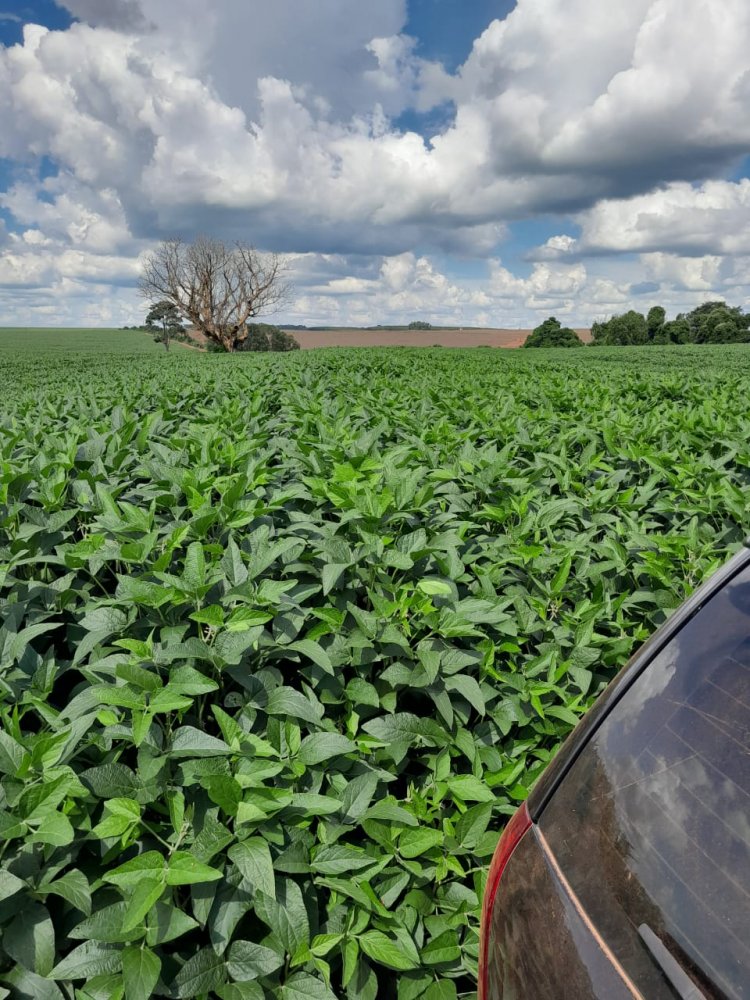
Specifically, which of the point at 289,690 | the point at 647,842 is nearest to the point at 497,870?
the point at 647,842

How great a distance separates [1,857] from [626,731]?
146 centimetres

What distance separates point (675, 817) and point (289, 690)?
1.15 meters

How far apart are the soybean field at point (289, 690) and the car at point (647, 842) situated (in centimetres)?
59

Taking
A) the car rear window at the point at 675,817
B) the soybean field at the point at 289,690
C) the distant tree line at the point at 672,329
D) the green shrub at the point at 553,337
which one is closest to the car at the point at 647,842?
the car rear window at the point at 675,817

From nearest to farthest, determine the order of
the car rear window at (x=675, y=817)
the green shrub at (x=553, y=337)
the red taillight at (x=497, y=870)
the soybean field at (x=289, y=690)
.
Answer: the car rear window at (x=675, y=817) < the red taillight at (x=497, y=870) < the soybean field at (x=289, y=690) < the green shrub at (x=553, y=337)

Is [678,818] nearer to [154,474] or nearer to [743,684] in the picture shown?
[743,684]

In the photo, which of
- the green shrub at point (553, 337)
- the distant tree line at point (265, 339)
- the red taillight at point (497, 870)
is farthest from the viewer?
the distant tree line at point (265, 339)

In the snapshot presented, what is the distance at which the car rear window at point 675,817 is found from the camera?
2.83 ft

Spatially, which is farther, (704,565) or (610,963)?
(704,565)

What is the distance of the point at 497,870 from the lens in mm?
1271

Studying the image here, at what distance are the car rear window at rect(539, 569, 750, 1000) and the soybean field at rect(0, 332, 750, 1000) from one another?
2.45 ft

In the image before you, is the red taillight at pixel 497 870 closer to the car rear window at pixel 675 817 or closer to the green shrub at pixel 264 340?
the car rear window at pixel 675 817

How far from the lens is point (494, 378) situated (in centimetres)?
929

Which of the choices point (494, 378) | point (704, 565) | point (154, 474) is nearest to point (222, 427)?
point (154, 474)
